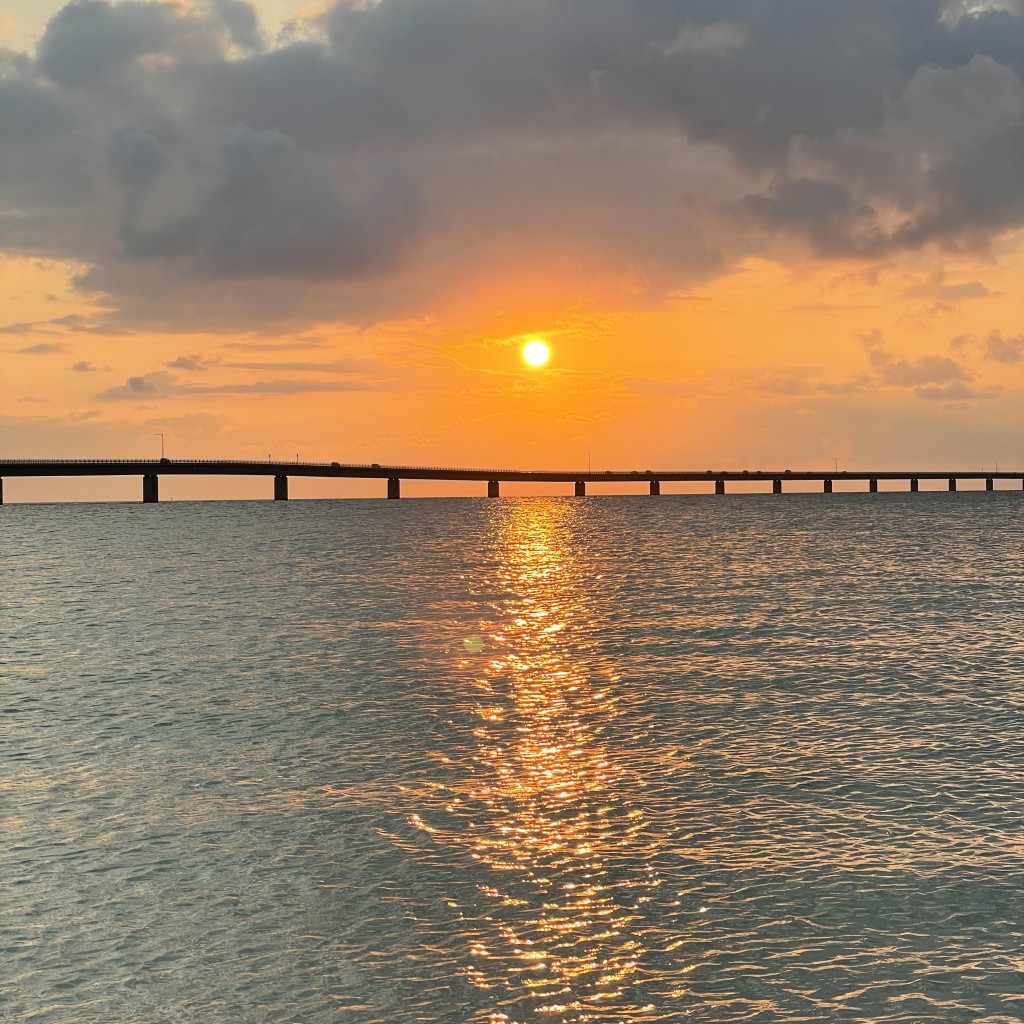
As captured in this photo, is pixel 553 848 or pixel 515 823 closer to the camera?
pixel 553 848

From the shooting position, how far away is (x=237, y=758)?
25.6 meters

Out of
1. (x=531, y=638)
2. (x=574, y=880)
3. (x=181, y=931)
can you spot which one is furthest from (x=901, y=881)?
(x=531, y=638)

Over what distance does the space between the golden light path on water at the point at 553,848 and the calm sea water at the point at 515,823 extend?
2.6 inches

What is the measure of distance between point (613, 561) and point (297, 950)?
80.7 metres

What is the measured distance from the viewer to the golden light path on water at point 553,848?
13.1 m

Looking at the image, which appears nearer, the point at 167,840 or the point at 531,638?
the point at 167,840

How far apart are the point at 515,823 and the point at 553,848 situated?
162cm

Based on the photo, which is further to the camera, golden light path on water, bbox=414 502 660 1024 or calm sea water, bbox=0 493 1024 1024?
Answer: calm sea water, bbox=0 493 1024 1024

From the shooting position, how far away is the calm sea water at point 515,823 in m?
13.3

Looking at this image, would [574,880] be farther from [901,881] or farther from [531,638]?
[531,638]

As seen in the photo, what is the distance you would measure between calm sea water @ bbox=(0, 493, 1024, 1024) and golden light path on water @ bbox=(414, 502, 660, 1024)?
7 cm

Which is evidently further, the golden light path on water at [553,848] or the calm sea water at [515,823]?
the calm sea water at [515,823]

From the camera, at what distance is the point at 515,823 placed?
19656mm

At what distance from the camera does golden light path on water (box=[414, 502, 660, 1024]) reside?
1311 cm
